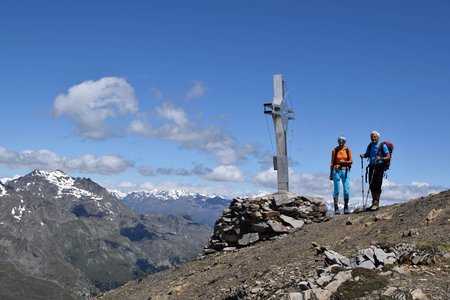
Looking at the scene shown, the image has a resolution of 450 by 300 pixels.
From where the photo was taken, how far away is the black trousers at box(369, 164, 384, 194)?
77.5 ft

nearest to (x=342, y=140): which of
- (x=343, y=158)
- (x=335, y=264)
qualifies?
(x=343, y=158)

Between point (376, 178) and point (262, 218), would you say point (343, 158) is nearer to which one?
point (376, 178)

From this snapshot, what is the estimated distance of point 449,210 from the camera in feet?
63.6

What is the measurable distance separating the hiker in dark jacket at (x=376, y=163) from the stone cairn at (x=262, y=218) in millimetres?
3095

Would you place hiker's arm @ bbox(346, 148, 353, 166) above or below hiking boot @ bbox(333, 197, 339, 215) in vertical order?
above

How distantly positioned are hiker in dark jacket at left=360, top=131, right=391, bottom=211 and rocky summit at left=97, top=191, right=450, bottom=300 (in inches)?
38.6

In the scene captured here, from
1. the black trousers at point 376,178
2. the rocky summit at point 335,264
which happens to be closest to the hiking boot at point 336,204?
the rocky summit at point 335,264

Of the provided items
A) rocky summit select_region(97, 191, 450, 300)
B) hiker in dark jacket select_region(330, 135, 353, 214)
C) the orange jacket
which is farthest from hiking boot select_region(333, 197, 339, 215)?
the orange jacket

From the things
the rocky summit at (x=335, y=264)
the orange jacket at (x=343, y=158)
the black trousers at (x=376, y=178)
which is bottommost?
the rocky summit at (x=335, y=264)

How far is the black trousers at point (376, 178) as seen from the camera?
23625mm

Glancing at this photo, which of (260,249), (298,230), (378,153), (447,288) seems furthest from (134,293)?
(447,288)

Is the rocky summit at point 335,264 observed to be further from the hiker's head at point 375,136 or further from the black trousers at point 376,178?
the hiker's head at point 375,136

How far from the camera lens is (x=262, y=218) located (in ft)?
85.8

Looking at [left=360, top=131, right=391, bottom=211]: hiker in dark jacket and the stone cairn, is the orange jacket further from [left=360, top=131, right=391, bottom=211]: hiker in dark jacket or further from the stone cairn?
the stone cairn
